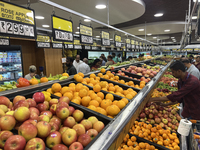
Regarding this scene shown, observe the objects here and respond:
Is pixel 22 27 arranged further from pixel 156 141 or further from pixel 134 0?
pixel 134 0

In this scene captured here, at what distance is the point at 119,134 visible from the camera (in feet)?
3.48

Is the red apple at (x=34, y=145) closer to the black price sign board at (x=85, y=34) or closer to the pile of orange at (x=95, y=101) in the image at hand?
the pile of orange at (x=95, y=101)

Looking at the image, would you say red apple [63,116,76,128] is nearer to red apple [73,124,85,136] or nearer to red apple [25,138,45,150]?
red apple [73,124,85,136]

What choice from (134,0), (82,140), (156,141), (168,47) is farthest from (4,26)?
(168,47)

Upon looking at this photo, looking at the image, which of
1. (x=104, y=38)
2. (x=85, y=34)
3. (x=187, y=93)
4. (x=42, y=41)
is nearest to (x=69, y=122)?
(x=187, y=93)

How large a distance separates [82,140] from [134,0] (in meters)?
4.65

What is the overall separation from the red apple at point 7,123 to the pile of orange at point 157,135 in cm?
221

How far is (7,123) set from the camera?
0.89 metres

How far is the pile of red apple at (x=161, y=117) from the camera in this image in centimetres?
290

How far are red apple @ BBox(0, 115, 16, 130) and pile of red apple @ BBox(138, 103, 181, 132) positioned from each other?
2682mm

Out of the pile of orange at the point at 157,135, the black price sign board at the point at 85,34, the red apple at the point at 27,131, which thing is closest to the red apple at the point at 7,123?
the red apple at the point at 27,131

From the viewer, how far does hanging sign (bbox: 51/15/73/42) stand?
2.99m

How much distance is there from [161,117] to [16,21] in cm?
356

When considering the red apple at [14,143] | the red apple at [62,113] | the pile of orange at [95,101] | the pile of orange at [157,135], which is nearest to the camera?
the red apple at [14,143]
